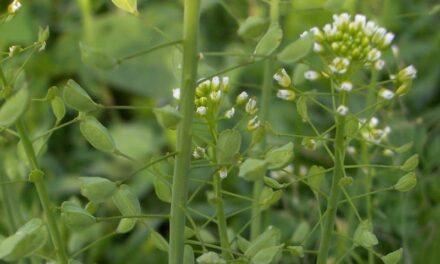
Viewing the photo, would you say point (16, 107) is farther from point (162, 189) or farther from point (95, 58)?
point (162, 189)

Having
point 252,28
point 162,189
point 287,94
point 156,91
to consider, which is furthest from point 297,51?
point 156,91

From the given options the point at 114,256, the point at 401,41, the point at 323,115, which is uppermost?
the point at 401,41

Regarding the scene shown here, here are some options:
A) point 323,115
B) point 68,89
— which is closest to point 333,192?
point 68,89

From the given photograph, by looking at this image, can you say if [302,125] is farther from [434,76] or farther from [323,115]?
[434,76]

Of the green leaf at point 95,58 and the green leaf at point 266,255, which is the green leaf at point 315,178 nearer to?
the green leaf at point 266,255

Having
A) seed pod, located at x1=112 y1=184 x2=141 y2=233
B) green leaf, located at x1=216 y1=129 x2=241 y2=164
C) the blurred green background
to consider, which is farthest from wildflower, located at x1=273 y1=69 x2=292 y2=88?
the blurred green background
